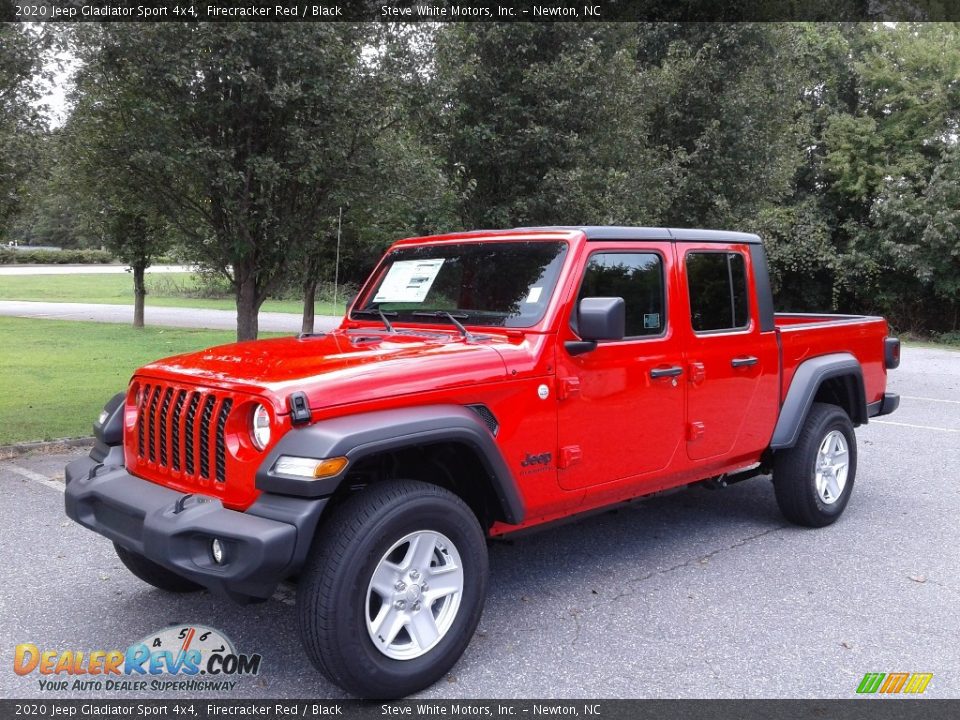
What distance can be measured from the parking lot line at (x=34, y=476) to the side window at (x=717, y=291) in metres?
4.77

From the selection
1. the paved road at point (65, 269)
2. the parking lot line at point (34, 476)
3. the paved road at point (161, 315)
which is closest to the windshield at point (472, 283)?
the parking lot line at point (34, 476)

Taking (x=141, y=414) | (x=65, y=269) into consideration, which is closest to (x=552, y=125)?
(x=141, y=414)

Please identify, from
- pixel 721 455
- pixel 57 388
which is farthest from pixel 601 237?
pixel 57 388

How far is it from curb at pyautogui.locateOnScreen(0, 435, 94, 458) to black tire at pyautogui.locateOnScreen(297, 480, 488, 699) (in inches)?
212

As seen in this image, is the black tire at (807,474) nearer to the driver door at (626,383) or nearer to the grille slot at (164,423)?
the driver door at (626,383)

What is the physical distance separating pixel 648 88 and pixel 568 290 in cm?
1010

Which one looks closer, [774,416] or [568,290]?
[568,290]

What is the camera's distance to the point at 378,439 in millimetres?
3275

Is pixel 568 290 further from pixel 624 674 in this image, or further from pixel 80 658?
pixel 80 658

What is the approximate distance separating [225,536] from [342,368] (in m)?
0.81

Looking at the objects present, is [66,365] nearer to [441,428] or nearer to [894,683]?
[441,428]

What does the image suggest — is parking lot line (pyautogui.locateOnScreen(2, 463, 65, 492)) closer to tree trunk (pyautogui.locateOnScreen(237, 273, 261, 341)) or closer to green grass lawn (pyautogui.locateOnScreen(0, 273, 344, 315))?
tree trunk (pyautogui.locateOnScreen(237, 273, 261, 341))

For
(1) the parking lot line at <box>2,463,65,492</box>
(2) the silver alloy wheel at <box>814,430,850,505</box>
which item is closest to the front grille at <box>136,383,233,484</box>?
(1) the parking lot line at <box>2,463,65,492</box>

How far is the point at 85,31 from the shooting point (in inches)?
290
